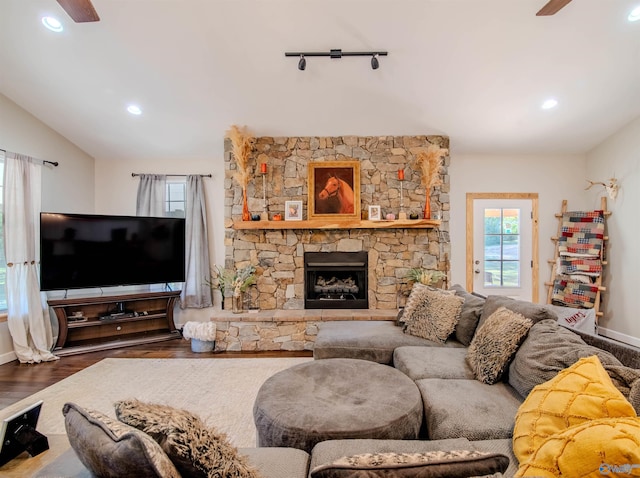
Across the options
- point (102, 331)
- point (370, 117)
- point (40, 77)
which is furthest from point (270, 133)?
point (102, 331)

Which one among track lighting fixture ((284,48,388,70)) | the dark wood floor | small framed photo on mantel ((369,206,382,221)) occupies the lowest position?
the dark wood floor

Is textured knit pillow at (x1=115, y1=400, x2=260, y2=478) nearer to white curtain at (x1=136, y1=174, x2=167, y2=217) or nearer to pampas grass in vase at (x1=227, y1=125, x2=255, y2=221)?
pampas grass in vase at (x1=227, y1=125, x2=255, y2=221)

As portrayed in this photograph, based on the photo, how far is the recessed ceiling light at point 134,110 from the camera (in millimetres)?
3631

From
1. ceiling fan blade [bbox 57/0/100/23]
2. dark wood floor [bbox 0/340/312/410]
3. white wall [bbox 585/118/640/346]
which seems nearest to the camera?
ceiling fan blade [bbox 57/0/100/23]

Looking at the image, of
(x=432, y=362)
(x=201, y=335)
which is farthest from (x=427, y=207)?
(x=201, y=335)

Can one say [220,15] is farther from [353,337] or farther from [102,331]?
[102,331]

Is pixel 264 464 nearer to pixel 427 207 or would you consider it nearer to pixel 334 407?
pixel 334 407

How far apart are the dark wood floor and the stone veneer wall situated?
1.01 meters

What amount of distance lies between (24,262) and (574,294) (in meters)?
6.99

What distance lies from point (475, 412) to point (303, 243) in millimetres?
3011

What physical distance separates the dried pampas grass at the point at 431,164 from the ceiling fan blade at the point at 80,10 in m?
3.57

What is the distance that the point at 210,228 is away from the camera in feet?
15.4

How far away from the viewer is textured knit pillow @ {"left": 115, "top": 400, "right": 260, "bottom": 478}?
76cm

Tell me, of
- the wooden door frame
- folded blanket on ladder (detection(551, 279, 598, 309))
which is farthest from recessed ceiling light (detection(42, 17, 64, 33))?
folded blanket on ladder (detection(551, 279, 598, 309))
